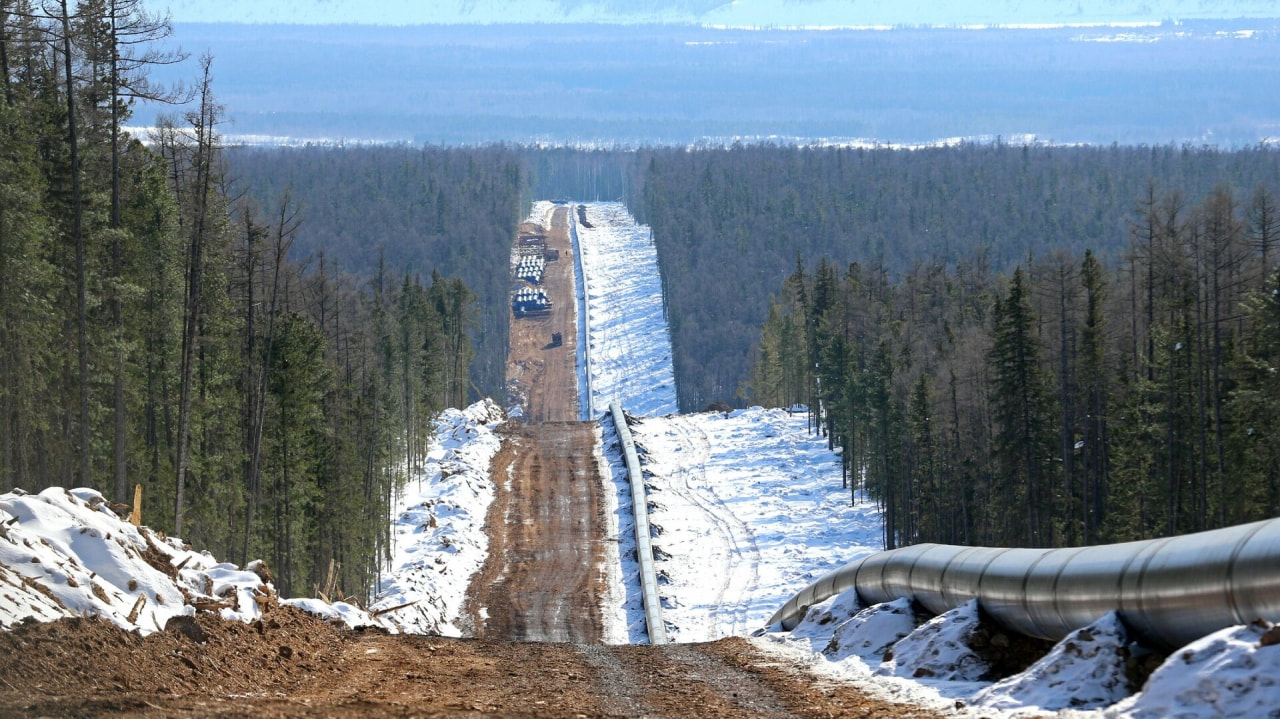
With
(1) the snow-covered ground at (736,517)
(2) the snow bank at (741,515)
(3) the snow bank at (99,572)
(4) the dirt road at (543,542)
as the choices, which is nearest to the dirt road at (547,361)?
(1) the snow-covered ground at (736,517)

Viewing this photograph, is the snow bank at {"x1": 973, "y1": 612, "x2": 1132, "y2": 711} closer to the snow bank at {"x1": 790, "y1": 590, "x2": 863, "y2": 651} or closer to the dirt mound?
the snow bank at {"x1": 790, "y1": 590, "x2": 863, "y2": 651}

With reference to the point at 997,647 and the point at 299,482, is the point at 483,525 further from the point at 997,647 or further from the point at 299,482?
the point at 997,647

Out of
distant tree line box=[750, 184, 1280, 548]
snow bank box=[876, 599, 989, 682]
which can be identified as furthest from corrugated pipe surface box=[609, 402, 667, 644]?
snow bank box=[876, 599, 989, 682]

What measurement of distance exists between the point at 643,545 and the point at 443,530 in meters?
8.80

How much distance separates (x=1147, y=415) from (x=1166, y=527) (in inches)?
190

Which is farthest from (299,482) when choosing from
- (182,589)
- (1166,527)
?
(1166,527)

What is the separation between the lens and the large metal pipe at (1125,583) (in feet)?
30.2

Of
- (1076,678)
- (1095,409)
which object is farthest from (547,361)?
(1076,678)

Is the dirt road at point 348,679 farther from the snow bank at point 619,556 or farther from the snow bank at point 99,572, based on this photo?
the snow bank at point 619,556

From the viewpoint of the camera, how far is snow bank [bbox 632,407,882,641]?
42.7 metres

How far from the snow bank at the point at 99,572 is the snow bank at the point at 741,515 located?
2298cm

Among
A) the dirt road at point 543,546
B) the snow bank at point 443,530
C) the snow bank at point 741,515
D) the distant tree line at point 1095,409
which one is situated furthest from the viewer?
the snow bank at point 741,515

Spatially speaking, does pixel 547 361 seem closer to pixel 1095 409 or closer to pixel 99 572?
pixel 1095 409

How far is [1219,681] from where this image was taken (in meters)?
8.26
